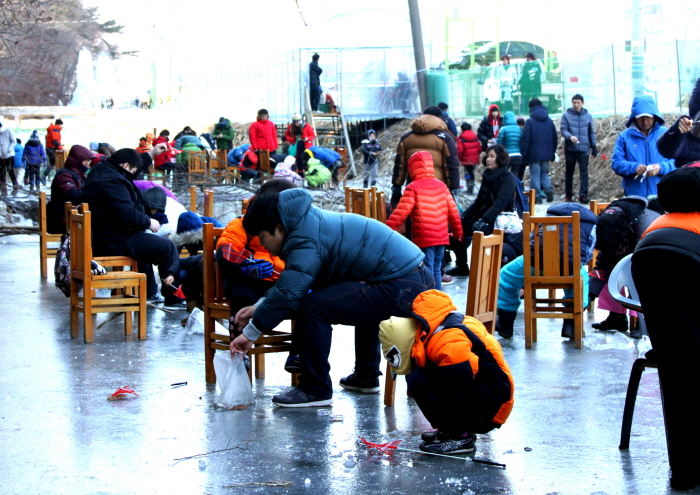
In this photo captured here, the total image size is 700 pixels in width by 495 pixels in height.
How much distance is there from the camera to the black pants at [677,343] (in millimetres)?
3523

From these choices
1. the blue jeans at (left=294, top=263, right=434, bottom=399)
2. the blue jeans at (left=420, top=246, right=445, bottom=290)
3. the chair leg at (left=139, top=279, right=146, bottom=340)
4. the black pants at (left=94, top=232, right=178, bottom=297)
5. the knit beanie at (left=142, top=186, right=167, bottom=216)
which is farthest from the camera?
the knit beanie at (left=142, top=186, right=167, bottom=216)

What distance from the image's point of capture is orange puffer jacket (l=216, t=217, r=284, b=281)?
5.14m

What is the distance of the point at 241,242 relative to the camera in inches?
203

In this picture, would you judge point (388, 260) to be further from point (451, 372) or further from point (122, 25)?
point (122, 25)

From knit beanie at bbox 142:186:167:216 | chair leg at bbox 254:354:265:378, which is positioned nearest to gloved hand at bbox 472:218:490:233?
knit beanie at bbox 142:186:167:216

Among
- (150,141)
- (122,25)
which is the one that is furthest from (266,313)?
(122,25)

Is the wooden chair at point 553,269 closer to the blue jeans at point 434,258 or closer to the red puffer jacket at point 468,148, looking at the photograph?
the blue jeans at point 434,258

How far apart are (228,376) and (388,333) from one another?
1170 mm

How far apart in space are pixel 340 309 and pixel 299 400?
1.88ft

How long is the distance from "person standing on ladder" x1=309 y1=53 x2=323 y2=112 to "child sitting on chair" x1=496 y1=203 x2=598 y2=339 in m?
17.7

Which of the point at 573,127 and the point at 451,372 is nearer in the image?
the point at 451,372

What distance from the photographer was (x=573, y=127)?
50.4ft

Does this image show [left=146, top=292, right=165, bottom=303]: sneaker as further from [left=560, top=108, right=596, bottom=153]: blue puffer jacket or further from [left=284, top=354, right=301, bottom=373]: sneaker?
[left=560, top=108, right=596, bottom=153]: blue puffer jacket

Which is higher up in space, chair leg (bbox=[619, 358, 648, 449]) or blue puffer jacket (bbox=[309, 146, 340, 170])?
blue puffer jacket (bbox=[309, 146, 340, 170])
